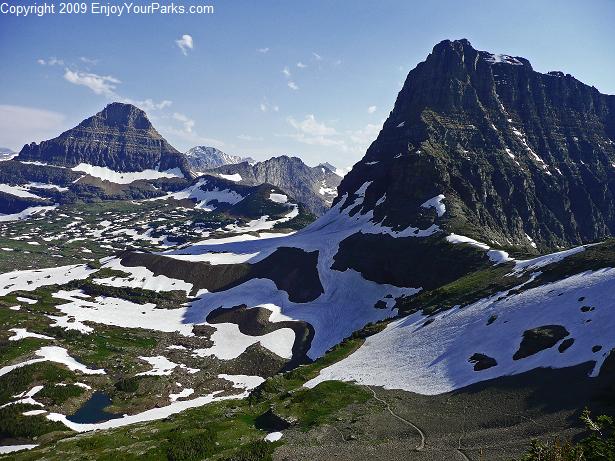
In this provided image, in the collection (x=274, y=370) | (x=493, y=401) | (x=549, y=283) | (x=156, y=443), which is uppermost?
(x=549, y=283)

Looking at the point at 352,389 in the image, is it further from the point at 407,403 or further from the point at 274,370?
the point at 274,370

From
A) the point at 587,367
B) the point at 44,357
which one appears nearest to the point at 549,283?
the point at 587,367

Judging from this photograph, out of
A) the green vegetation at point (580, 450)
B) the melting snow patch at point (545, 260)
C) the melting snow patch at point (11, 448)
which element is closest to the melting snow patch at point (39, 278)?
the melting snow patch at point (11, 448)

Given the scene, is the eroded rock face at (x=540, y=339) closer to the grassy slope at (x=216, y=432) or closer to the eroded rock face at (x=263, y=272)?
the grassy slope at (x=216, y=432)

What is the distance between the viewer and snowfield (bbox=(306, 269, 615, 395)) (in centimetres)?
5147

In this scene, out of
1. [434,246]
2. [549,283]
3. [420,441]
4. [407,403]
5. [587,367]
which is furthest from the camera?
[434,246]

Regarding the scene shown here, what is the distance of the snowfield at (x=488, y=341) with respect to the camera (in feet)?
169

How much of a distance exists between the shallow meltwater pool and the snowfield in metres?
39.7

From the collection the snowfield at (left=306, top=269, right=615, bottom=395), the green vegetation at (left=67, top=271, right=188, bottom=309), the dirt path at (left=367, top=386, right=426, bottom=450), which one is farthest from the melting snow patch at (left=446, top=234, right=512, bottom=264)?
the green vegetation at (left=67, top=271, right=188, bottom=309)

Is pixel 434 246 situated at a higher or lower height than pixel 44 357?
higher

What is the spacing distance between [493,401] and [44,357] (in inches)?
3698

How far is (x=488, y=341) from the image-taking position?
201ft

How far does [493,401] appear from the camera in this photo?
46875mm

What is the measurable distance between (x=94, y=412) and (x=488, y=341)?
6788 cm
